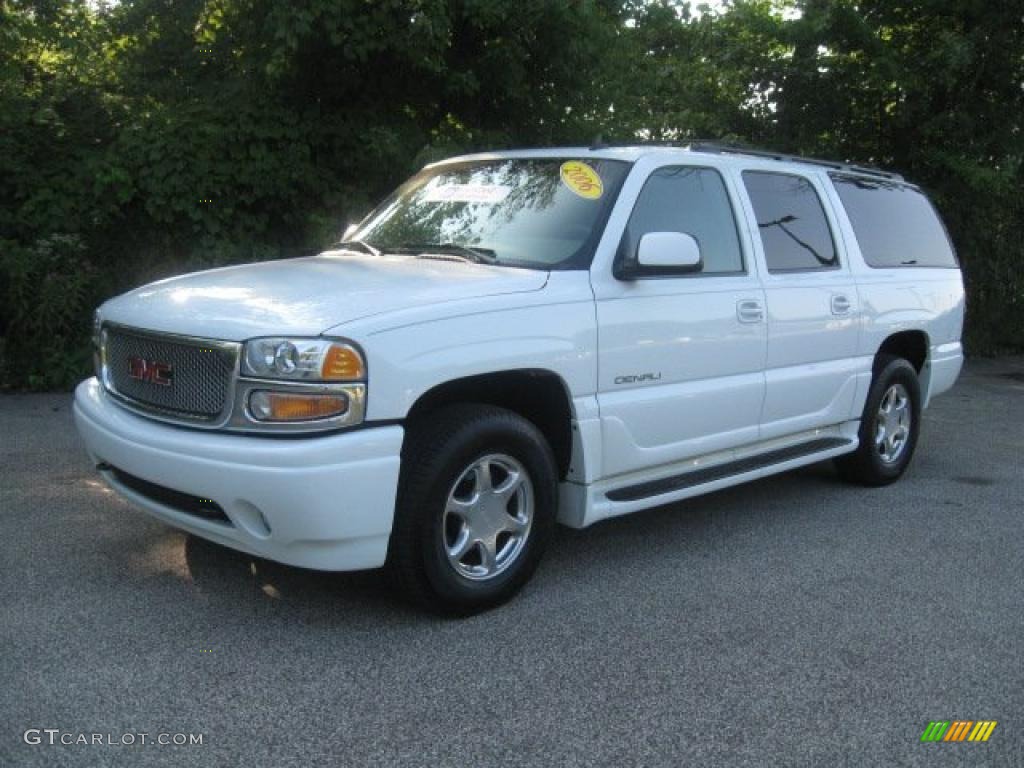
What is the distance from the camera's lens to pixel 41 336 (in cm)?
832

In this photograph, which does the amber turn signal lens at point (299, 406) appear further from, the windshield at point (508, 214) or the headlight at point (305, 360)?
the windshield at point (508, 214)

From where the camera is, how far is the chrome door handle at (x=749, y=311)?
486cm

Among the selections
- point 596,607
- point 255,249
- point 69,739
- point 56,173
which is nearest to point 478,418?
point 596,607

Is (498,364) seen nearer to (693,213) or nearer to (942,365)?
(693,213)

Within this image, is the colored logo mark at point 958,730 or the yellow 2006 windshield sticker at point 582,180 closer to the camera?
the colored logo mark at point 958,730

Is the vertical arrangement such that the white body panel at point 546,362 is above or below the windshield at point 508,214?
below

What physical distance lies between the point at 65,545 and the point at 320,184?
5055 mm

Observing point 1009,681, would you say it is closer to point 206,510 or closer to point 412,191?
point 206,510

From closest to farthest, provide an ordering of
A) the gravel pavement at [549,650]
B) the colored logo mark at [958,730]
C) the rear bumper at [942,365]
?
the gravel pavement at [549,650] < the colored logo mark at [958,730] < the rear bumper at [942,365]

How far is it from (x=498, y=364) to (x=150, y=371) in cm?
135

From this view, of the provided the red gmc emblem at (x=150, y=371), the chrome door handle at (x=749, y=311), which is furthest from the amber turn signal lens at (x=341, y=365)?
the chrome door handle at (x=749, y=311)

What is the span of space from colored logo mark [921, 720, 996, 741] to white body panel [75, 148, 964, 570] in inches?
61.6

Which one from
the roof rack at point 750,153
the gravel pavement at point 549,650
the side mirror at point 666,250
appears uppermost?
the roof rack at point 750,153

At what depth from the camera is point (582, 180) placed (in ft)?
15.3
